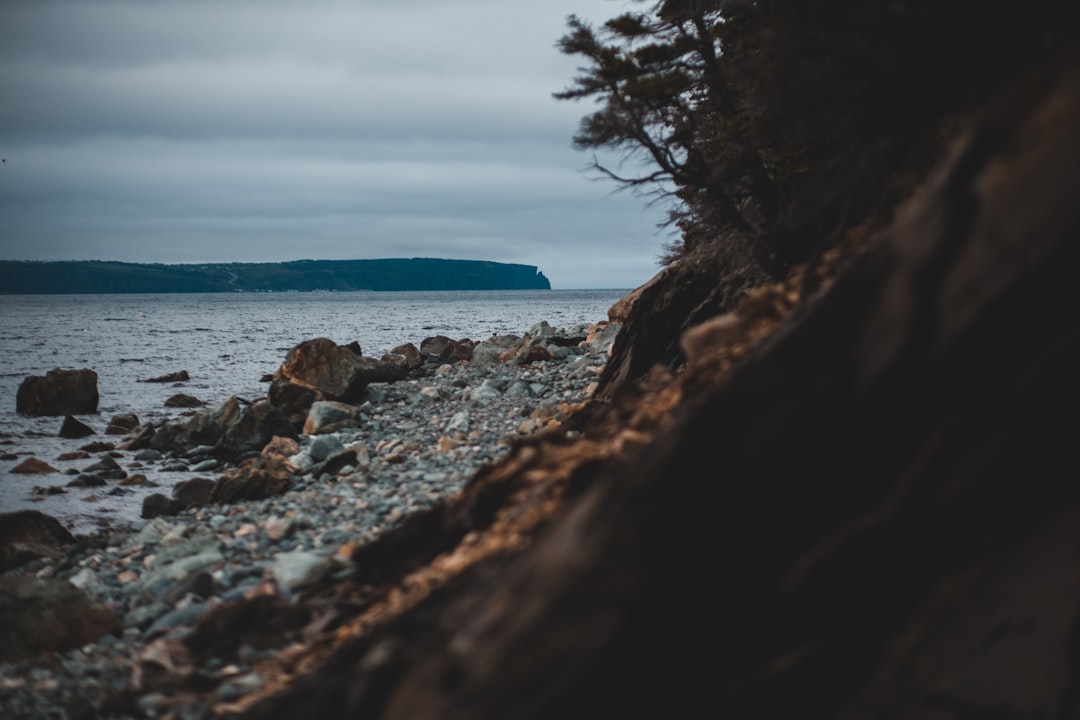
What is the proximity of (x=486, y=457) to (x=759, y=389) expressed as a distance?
679cm

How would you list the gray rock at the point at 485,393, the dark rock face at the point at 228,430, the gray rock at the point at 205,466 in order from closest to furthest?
the gray rock at the point at 205,466 < the gray rock at the point at 485,393 < the dark rock face at the point at 228,430

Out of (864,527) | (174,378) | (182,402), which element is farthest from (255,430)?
(174,378)

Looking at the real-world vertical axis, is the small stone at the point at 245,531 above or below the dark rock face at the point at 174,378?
above

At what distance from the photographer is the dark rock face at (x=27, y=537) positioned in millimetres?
9219

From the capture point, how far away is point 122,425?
20.6 m

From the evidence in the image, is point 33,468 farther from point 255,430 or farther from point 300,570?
point 300,570

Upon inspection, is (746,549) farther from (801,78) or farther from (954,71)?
(801,78)

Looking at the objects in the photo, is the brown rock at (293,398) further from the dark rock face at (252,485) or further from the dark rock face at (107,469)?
the dark rock face at (252,485)

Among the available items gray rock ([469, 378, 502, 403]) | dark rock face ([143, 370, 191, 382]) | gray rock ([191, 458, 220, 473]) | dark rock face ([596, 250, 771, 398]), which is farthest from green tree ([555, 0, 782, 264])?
dark rock face ([143, 370, 191, 382])

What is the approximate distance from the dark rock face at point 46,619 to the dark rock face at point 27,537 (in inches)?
134

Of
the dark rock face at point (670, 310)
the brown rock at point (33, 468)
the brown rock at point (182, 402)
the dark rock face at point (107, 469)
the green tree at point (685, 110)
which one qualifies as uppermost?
the green tree at point (685, 110)

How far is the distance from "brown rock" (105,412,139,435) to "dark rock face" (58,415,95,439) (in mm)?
473

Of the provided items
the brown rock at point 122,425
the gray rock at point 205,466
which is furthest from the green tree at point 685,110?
the brown rock at point 122,425

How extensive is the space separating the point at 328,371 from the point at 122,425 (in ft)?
21.7
